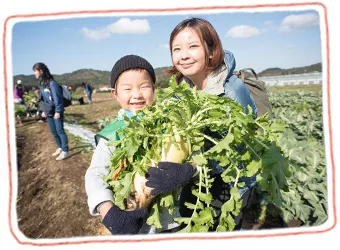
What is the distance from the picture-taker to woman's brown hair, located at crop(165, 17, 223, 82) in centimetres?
133

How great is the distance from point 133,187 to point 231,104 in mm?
510

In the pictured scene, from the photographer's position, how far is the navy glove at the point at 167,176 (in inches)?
43.3

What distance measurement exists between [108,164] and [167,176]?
300mm

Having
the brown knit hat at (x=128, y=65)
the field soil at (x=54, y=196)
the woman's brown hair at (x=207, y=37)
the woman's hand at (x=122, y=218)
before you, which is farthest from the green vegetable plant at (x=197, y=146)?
the field soil at (x=54, y=196)

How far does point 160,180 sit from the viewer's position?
110 cm

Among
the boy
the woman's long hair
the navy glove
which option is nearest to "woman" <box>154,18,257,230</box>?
the boy

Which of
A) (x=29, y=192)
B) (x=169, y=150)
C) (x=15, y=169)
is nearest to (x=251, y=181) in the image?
(x=169, y=150)

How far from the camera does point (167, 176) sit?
110 centimetres

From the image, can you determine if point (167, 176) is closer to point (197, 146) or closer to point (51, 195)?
point (197, 146)

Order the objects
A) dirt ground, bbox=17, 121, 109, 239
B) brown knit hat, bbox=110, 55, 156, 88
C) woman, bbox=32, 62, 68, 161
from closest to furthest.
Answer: brown knit hat, bbox=110, 55, 156, 88 < dirt ground, bbox=17, 121, 109, 239 < woman, bbox=32, 62, 68, 161

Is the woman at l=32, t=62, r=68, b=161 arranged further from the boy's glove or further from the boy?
the boy's glove

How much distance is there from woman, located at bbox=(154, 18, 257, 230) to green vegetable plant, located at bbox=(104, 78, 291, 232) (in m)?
0.23

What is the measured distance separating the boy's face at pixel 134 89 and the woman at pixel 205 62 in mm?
203

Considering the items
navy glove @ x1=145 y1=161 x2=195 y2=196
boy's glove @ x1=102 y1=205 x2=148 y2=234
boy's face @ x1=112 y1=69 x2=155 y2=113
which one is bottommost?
boy's glove @ x1=102 y1=205 x2=148 y2=234
